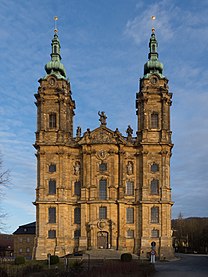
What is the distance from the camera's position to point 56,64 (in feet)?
223

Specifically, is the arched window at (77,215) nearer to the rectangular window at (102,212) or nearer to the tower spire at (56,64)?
the rectangular window at (102,212)

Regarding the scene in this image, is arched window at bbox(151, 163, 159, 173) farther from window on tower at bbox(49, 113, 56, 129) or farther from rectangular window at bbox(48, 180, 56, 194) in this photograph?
window on tower at bbox(49, 113, 56, 129)

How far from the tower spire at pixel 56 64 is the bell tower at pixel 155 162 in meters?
12.5

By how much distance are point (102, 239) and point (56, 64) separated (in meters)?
27.2

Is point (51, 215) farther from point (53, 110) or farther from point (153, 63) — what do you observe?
point (153, 63)

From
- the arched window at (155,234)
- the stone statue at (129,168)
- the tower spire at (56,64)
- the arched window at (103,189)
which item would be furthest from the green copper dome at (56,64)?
the arched window at (155,234)

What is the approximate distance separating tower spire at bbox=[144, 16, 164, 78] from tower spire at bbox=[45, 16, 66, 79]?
12.9 m

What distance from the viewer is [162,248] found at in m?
59.8

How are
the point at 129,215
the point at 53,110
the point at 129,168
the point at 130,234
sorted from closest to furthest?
the point at 130,234, the point at 129,215, the point at 129,168, the point at 53,110

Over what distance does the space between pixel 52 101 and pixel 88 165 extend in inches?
428

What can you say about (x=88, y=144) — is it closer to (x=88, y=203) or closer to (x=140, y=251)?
(x=88, y=203)

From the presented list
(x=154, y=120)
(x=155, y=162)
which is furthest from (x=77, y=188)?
(x=154, y=120)

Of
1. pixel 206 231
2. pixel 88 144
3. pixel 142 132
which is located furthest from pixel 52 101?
pixel 206 231

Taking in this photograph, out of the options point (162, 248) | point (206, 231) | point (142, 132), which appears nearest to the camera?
point (162, 248)
